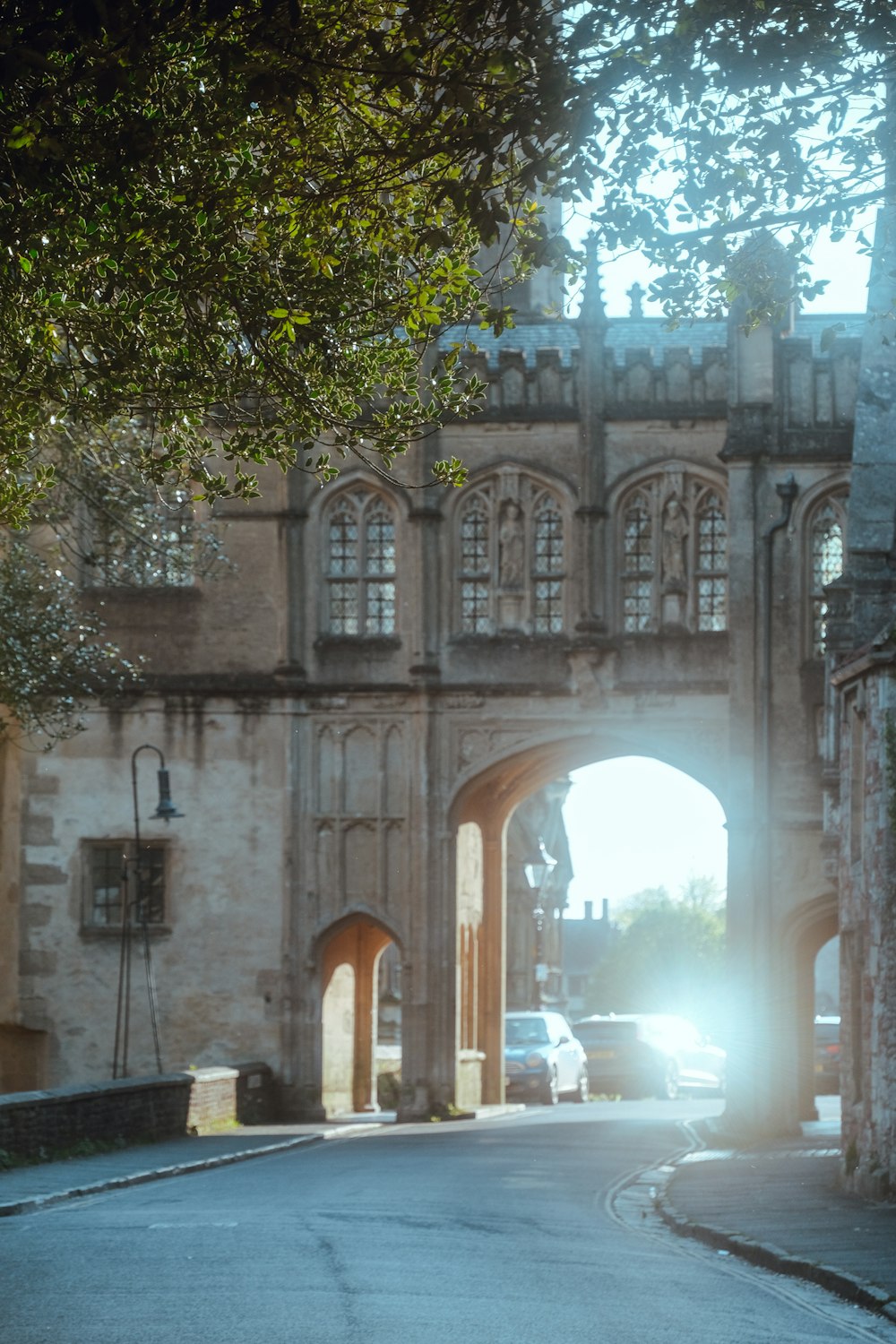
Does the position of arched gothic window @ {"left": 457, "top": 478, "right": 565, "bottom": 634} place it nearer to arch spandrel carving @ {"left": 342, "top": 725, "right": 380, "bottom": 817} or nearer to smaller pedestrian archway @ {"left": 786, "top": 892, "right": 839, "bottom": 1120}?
arch spandrel carving @ {"left": 342, "top": 725, "right": 380, "bottom": 817}

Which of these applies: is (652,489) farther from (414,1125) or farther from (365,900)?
(414,1125)

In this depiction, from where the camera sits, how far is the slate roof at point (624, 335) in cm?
3594

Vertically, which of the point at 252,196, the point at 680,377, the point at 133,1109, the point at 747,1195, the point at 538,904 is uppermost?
the point at 680,377

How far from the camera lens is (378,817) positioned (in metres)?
32.8

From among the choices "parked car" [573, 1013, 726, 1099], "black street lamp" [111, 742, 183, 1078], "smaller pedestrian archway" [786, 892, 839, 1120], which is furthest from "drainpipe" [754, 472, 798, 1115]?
"parked car" [573, 1013, 726, 1099]

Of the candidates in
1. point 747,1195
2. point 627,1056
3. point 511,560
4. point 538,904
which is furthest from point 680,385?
point 538,904

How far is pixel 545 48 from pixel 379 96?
2.99 ft

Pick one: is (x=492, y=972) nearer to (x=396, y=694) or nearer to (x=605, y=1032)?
(x=396, y=694)

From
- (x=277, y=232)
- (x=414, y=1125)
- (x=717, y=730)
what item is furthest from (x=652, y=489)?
(x=277, y=232)

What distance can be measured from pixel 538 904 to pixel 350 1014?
81.5 ft

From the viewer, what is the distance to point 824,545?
105 feet

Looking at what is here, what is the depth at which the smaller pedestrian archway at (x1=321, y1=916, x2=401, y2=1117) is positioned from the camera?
33.3 metres

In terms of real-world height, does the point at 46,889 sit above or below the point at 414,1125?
above

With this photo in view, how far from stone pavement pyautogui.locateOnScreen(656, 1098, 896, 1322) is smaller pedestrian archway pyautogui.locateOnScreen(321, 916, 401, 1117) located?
9.47m
